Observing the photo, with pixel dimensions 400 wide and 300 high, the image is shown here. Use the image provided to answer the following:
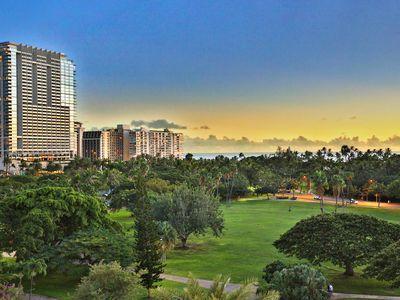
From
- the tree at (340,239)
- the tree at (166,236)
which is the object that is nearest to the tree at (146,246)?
the tree at (166,236)

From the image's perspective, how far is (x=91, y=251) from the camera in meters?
33.0

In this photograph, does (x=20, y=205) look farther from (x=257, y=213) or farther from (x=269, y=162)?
(x=269, y=162)

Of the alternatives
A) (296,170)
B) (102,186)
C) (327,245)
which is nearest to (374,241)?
(327,245)

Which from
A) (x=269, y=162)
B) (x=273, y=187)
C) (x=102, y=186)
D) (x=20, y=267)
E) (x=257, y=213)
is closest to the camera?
(x=20, y=267)

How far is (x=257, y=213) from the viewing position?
8344 centimetres

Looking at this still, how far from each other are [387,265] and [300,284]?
6259mm

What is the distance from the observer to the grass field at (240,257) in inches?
1340

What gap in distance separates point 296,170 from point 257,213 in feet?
216

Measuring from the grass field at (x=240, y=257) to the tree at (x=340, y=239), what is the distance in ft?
7.09

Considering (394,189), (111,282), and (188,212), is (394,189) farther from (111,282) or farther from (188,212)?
(111,282)

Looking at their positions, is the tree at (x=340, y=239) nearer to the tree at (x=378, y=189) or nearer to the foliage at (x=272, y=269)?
the foliage at (x=272, y=269)

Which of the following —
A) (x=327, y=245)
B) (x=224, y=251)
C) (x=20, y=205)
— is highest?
(x=20, y=205)

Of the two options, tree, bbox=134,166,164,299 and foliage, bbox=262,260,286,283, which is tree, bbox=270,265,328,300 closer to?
foliage, bbox=262,260,286,283

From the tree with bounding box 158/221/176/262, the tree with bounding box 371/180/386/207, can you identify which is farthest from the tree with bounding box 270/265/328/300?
the tree with bounding box 371/180/386/207
